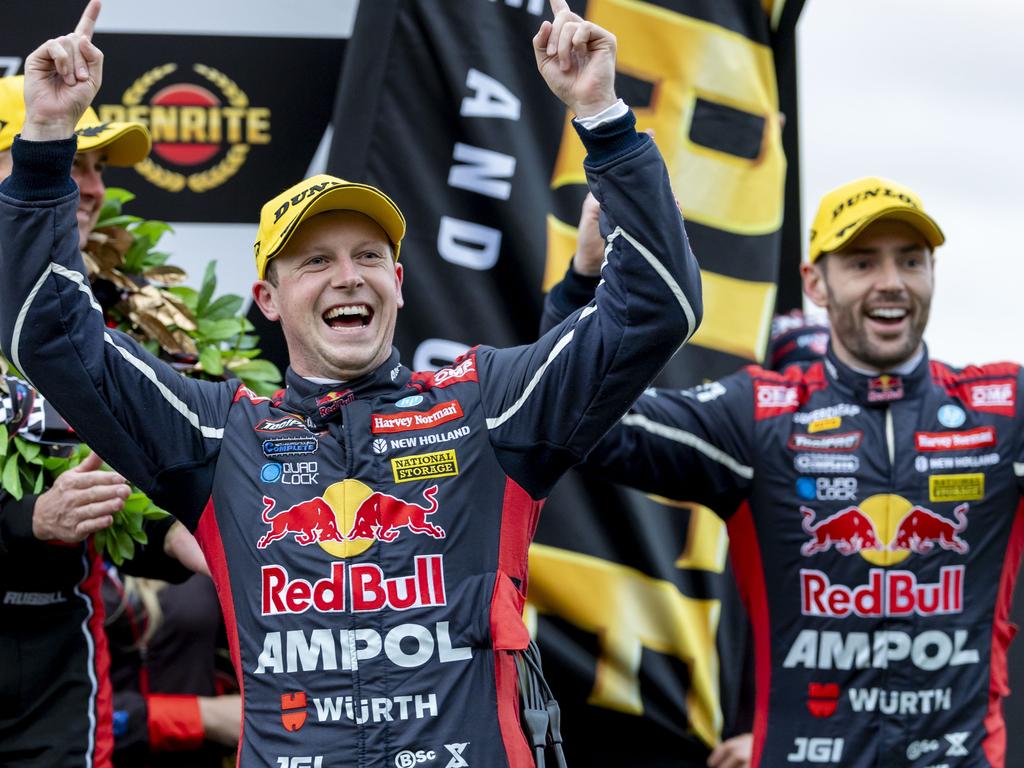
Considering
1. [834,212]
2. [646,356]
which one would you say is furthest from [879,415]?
[646,356]

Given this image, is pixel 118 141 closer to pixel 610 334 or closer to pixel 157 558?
pixel 157 558

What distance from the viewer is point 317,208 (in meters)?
2.71

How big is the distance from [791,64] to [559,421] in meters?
2.68

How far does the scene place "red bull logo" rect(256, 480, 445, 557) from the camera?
2531mm

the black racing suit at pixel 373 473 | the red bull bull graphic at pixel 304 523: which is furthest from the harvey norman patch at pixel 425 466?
the red bull bull graphic at pixel 304 523

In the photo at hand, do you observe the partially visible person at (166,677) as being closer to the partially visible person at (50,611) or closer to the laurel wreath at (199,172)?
the partially visible person at (50,611)

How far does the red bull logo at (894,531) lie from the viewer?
11.4 feet

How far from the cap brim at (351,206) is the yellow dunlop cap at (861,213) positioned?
1.40 metres

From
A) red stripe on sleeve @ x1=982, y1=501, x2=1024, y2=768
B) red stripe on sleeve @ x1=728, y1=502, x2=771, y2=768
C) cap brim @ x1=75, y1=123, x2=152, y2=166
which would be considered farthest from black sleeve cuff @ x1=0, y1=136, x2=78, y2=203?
red stripe on sleeve @ x1=982, y1=501, x2=1024, y2=768

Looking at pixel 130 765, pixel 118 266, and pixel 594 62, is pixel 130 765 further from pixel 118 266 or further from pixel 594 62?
pixel 594 62

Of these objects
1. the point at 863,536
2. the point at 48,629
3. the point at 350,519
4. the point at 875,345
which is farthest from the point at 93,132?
the point at 863,536

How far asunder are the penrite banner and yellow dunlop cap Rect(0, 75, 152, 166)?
27.4 inches

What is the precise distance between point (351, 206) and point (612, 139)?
57cm

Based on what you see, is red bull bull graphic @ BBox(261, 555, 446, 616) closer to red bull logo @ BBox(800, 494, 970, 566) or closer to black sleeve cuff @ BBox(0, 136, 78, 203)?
black sleeve cuff @ BBox(0, 136, 78, 203)
